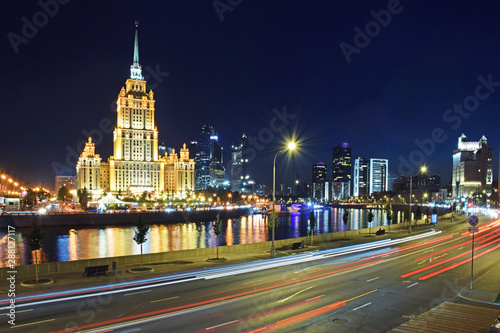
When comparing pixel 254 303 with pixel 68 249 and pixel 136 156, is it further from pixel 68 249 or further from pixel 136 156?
pixel 136 156

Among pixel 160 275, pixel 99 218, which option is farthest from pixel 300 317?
pixel 99 218

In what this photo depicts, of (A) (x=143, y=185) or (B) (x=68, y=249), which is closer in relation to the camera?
(B) (x=68, y=249)

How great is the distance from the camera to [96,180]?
170 m

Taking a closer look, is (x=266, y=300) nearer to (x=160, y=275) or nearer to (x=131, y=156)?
(x=160, y=275)

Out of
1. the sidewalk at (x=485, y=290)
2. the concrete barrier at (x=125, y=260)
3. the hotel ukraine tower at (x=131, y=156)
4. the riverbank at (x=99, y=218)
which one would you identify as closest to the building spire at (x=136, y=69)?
the hotel ukraine tower at (x=131, y=156)

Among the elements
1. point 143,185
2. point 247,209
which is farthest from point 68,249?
point 143,185

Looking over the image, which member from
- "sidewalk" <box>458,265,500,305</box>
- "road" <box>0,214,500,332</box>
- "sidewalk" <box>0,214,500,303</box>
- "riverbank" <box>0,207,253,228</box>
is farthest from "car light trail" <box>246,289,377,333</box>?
"riverbank" <box>0,207,253,228</box>

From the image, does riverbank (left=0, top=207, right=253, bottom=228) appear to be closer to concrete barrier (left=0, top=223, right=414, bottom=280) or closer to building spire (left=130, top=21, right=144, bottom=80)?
concrete barrier (left=0, top=223, right=414, bottom=280)

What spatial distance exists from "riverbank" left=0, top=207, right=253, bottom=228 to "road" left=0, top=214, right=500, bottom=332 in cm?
5988

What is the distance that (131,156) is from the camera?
173125 mm

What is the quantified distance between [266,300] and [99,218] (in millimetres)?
90077

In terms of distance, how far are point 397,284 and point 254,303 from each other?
8994 millimetres

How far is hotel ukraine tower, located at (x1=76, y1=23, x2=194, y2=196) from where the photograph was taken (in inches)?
6634

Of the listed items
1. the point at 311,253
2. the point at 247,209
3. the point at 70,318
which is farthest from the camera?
the point at 247,209
